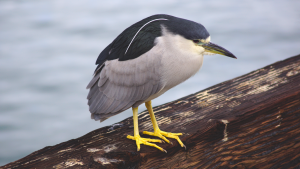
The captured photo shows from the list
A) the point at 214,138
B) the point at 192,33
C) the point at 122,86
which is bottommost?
the point at 214,138

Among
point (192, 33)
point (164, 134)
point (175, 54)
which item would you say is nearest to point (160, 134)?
point (164, 134)

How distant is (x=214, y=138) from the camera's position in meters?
1.51

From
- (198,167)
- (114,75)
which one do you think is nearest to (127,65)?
(114,75)

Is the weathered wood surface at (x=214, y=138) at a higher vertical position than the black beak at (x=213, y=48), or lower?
lower

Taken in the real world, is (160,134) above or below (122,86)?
below

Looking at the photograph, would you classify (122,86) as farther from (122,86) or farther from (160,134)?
(160,134)

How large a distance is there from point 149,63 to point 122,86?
221 mm

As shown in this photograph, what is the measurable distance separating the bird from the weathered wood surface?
72 mm

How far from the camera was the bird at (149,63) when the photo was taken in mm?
1558

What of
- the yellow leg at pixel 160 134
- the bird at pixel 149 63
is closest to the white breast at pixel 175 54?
the bird at pixel 149 63

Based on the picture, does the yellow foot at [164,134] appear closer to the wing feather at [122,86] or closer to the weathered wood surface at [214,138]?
the weathered wood surface at [214,138]

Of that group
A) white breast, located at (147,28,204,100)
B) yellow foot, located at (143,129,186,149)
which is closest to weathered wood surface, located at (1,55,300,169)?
yellow foot, located at (143,129,186,149)

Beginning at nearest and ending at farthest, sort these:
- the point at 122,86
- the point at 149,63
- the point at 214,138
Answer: the point at 214,138
the point at 149,63
the point at 122,86

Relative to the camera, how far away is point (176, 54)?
1.57 metres
